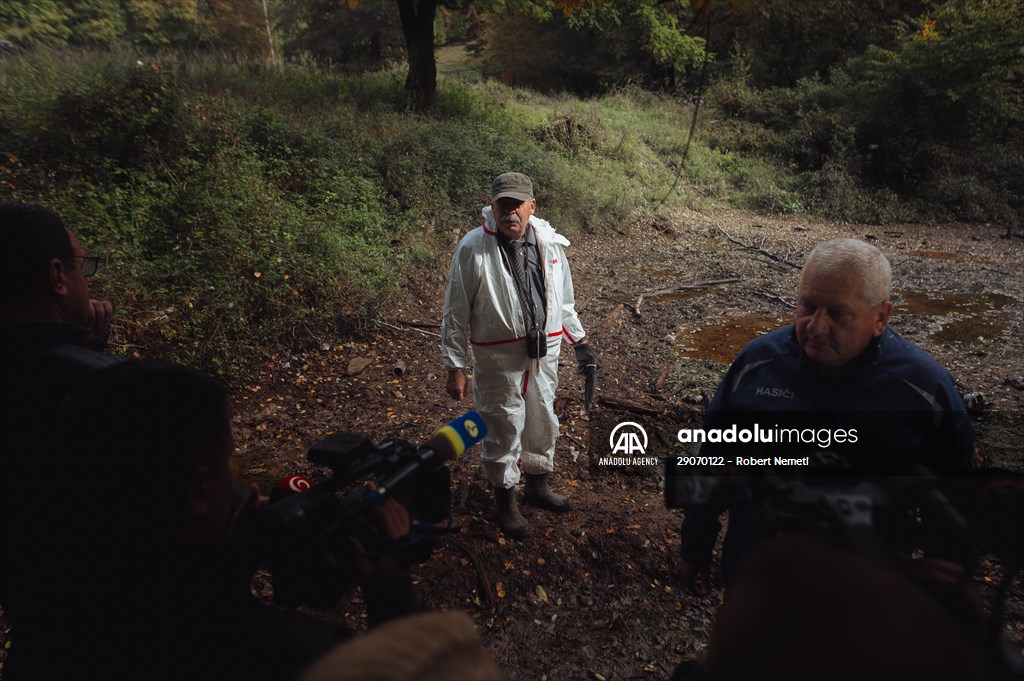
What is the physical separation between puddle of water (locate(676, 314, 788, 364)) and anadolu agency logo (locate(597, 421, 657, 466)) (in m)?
1.85

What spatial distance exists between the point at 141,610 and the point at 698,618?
2861 mm

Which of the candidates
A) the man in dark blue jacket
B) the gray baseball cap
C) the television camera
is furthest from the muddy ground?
the gray baseball cap

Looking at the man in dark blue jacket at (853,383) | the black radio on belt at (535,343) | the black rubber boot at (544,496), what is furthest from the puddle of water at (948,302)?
the man in dark blue jacket at (853,383)

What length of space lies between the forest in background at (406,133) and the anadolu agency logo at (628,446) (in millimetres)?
2752

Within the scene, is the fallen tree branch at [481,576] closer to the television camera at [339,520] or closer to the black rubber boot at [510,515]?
the black rubber boot at [510,515]

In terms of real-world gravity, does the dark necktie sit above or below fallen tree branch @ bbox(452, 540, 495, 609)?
above

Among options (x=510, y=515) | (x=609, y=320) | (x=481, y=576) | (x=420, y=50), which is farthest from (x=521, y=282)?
(x=420, y=50)

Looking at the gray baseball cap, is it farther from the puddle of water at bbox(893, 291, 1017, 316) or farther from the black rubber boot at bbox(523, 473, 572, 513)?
the puddle of water at bbox(893, 291, 1017, 316)

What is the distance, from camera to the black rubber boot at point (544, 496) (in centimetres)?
402

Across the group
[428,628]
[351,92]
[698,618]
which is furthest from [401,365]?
[351,92]

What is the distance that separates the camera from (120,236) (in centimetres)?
636

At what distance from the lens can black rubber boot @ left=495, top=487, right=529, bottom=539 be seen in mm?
3738

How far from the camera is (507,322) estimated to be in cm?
348

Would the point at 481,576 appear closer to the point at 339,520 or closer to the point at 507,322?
the point at 507,322
